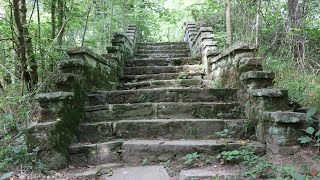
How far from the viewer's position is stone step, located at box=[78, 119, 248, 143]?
3236 mm

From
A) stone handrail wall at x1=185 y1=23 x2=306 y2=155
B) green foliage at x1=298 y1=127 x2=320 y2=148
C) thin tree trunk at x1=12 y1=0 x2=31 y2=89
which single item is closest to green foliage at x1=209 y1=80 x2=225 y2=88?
stone handrail wall at x1=185 y1=23 x2=306 y2=155

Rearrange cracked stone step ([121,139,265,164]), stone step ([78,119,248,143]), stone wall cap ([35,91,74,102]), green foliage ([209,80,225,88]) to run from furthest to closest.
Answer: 1. green foliage ([209,80,225,88])
2. stone step ([78,119,248,143])
3. stone wall cap ([35,91,74,102])
4. cracked stone step ([121,139,265,164])

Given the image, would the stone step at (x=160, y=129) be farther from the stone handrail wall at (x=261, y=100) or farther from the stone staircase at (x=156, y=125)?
the stone handrail wall at (x=261, y=100)

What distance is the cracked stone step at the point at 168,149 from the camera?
2.86m

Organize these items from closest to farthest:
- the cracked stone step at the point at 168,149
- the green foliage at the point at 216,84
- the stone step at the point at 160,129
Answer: the cracked stone step at the point at 168,149
the stone step at the point at 160,129
the green foliage at the point at 216,84

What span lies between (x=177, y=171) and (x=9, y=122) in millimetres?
2359

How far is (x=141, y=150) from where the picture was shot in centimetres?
292

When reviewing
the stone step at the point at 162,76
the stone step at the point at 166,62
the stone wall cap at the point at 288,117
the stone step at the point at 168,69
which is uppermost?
the stone step at the point at 166,62

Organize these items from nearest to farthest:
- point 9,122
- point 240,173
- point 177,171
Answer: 1. point 240,173
2. point 177,171
3. point 9,122

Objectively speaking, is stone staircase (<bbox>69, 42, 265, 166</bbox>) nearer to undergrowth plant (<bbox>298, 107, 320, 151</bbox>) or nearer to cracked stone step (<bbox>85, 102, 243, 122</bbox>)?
cracked stone step (<bbox>85, 102, 243, 122</bbox>)

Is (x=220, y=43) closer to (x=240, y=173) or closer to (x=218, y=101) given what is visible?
(x=218, y=101)

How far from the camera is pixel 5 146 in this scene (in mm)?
3041

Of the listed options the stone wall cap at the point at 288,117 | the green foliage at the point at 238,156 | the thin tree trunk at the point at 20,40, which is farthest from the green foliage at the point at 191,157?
the thin tree trunk at the point at 20,40

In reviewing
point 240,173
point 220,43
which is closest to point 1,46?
point 240,173
